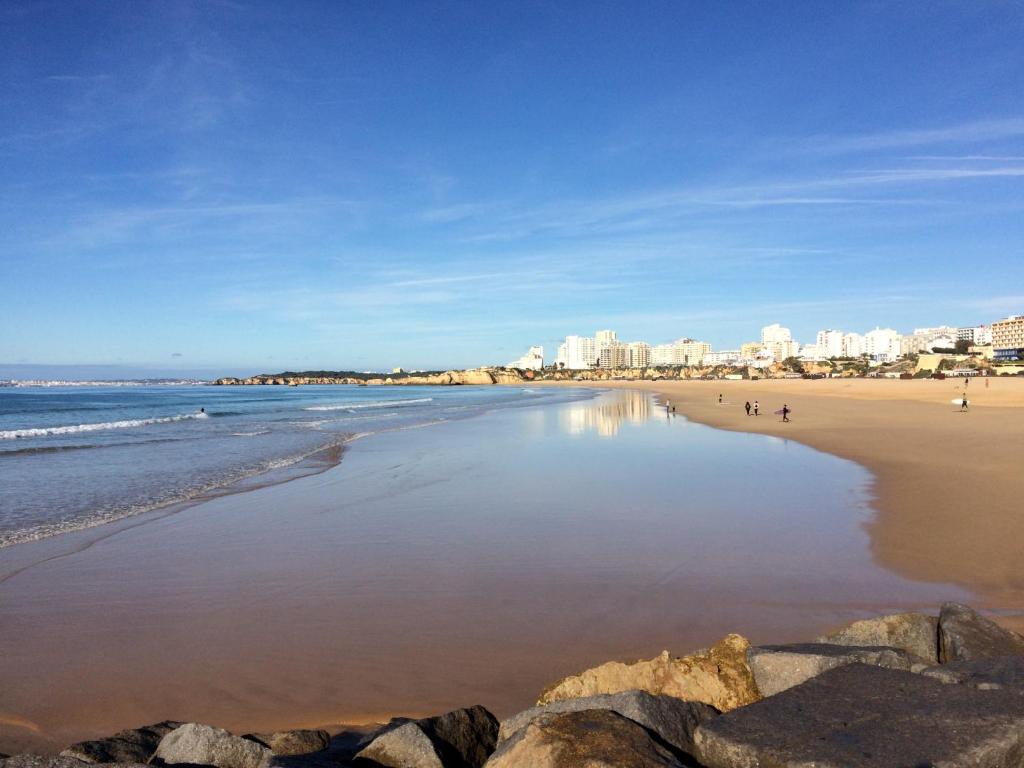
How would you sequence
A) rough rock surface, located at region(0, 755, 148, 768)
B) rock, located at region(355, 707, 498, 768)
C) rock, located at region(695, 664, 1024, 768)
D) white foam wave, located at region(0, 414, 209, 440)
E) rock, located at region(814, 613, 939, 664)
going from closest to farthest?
rock, located at region(695, 664, 1024, 768)
rough rock surface, located at region(0, 755, 148, 768)
rock, located at region(355, 707, 498, 768)
rock, located at region(814, 613, 939, 664)
white foam wave, located at region(0, 414, 209, 440)

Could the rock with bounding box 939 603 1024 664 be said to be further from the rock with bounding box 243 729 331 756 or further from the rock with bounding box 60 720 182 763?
the rock with bounding box 60 720 182 763

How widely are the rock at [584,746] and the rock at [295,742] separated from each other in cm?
131

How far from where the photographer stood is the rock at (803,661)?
380 cm

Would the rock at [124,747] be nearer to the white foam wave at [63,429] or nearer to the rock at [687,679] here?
the rock at [687,679]

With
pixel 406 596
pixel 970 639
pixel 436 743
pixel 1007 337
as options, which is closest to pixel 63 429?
pixel 406 596

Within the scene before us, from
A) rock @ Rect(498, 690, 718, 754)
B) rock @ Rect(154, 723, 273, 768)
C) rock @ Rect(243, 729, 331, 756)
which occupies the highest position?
rock @ Rect(498, 690, 718, 754)

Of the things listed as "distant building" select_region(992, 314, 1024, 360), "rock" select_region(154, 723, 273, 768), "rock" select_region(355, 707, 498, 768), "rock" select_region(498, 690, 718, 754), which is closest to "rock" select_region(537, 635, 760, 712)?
"rock" select_region(498, 690, 718, 754)

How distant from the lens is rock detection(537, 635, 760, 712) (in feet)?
13.0

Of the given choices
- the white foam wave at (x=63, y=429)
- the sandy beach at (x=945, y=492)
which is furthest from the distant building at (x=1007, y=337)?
the white foam wave at (x=63, y=429)

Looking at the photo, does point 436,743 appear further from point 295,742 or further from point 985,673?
point 985,673

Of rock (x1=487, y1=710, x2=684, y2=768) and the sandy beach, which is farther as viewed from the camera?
the sandy beach

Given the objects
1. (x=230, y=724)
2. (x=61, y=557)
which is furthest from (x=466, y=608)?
(x=61, y=557)

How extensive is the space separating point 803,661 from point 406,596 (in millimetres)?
4405

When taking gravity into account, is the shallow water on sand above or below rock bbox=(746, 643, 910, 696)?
below
